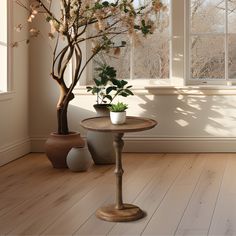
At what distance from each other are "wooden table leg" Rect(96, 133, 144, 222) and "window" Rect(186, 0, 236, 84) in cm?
294

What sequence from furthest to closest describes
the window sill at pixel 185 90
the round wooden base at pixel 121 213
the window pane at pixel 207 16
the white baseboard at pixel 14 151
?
the window pane at pixel 207 16 → the window sill at pixel 185 90 → the white baseboard at pixel 14 151 → the round wooden base at pixel 121 213

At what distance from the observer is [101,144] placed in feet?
19.4

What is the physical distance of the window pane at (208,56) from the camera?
6.67 metres

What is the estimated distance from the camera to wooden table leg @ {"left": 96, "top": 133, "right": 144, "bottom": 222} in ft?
12.9

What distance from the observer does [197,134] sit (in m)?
6.58

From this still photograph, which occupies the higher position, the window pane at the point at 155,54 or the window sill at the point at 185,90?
the window pane at the point at 155,54

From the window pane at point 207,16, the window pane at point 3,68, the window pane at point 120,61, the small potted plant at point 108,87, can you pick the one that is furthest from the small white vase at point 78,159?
the window pane at point 207,16

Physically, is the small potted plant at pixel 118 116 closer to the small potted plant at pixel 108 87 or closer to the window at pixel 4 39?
the small potted plant at pixel 108 87

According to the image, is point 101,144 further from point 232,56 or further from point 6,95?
point 232,56

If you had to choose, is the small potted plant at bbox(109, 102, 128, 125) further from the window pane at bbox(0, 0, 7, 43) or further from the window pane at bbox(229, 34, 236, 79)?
the window pane at bbox(229, 34, 236, 79)

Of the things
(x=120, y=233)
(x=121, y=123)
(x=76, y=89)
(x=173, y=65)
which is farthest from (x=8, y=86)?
(x=120, y=233)

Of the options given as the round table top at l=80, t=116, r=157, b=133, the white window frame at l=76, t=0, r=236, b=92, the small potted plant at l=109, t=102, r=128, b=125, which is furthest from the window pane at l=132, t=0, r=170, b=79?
the small potted plant at l=109, t=102, r=128, b=125

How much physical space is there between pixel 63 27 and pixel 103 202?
80.6 inches

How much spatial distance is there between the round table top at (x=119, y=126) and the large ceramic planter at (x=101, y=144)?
62.0 inches
